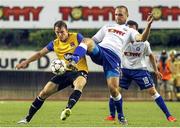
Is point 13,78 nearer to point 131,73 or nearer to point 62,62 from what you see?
point 131,73

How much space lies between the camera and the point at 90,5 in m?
30.5

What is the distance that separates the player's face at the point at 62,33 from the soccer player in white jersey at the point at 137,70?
2277 millimetres

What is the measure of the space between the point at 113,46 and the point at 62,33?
1.17m

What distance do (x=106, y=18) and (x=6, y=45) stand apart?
18.6 feet

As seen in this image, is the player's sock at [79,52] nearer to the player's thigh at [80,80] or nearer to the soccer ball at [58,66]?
the soccer ball at [58,66]

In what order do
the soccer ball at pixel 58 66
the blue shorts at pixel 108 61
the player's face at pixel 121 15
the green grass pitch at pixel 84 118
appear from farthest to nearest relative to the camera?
the player's face at pixel 121 15 < the blue shorts at pixel 108 61 < the green grass pitch at pixel 84 118 < the soccer ball at pixel 58 66

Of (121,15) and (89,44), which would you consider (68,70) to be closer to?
(89,44)

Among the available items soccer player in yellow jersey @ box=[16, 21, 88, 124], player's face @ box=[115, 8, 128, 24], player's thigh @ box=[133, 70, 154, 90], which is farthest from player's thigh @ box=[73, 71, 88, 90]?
player's thigh @ box=[133, 70, 154, 90]

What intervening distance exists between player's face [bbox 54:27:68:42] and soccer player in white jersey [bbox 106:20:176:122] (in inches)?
89.7

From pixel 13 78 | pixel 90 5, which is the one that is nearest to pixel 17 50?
pixel 13 78

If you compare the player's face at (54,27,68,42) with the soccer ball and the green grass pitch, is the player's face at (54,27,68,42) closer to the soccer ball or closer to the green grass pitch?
the soccer ball

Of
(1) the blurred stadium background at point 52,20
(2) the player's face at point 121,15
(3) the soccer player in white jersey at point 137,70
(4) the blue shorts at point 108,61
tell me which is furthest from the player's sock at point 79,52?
(1) the blurred stadium background at point 52,20

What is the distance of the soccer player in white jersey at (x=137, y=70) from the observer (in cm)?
1546

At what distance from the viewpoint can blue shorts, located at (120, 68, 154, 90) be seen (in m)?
15.5
